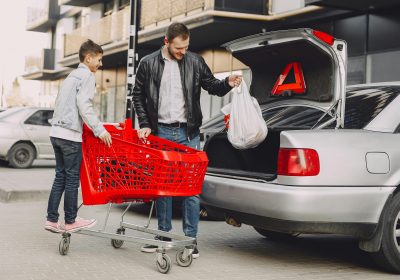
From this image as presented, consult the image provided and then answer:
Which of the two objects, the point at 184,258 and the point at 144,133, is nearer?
the point at 184,258

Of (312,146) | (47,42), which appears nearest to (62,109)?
(312,146)

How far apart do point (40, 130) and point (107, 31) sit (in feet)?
35.2

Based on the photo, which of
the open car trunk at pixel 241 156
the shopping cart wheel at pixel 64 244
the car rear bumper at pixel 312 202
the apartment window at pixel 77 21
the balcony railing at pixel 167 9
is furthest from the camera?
the apartment window at pixel 77 21

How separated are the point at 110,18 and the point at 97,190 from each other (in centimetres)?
2066

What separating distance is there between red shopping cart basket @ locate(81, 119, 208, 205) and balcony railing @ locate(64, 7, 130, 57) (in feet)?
59.6

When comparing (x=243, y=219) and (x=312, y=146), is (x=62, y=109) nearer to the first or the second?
(x=243, y=219)

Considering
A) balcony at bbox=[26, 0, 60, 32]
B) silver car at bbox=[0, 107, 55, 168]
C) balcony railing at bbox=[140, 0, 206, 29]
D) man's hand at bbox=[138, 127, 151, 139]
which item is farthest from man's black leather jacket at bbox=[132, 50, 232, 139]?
balcony at bbox=[26, 0, 60, 32]

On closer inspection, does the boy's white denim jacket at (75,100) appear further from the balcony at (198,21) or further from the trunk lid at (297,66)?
the balcony at (198,21)

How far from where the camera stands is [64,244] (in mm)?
5523

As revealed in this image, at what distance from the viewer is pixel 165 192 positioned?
484cm

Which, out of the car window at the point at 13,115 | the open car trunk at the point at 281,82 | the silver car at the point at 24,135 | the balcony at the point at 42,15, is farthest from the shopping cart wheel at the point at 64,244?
the balcony at the point at 42,15

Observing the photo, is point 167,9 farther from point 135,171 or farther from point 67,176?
point 135,171

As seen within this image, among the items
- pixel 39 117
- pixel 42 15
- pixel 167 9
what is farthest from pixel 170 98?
pixel 42 15

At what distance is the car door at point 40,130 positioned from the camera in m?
15.1
